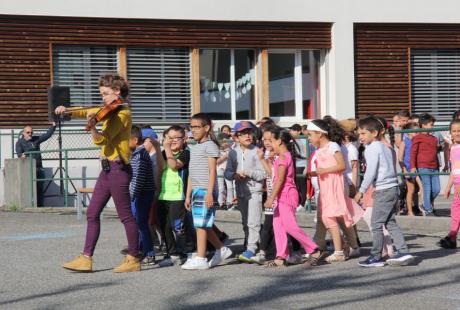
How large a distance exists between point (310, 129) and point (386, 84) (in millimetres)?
15437

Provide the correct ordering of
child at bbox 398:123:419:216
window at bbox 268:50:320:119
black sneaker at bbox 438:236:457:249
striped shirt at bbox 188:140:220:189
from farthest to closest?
1. window at bbox 268:50:320:119
2. child at bbox 398:123:419:216
3. black sneaker at bbox 438:236:457:249
4. striped shirt at bbox 188:140:220:189

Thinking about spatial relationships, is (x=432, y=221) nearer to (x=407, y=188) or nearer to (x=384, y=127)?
(x=407, y=188)

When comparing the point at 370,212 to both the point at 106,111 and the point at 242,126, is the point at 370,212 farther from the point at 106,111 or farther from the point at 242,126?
the point at 106,111

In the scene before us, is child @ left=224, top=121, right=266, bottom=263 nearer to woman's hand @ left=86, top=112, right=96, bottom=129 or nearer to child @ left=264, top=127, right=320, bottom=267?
child @ left=264, top=127, right=320, bottom=267

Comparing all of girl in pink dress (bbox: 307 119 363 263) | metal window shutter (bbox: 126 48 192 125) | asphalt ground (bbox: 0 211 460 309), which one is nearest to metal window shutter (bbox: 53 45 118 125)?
metal window shutter (bbox: 126 48 192 125)

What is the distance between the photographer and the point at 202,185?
1033 cm

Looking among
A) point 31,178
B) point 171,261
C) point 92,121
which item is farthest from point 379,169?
point 31,178

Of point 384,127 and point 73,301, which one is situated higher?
point 384,127

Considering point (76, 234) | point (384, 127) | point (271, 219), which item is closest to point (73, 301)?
point (271, 219)

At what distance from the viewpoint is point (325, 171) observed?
10656 millimetres

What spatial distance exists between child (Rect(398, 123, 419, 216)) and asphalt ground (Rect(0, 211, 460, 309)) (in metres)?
3.44

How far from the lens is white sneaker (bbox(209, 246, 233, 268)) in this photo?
34.3ft

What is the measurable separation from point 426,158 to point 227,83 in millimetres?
10927

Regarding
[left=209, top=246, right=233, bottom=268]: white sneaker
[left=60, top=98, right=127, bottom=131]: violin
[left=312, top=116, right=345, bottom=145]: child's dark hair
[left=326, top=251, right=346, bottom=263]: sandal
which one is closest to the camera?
[left=60, top=98, right=127, bottom=131]: violin
